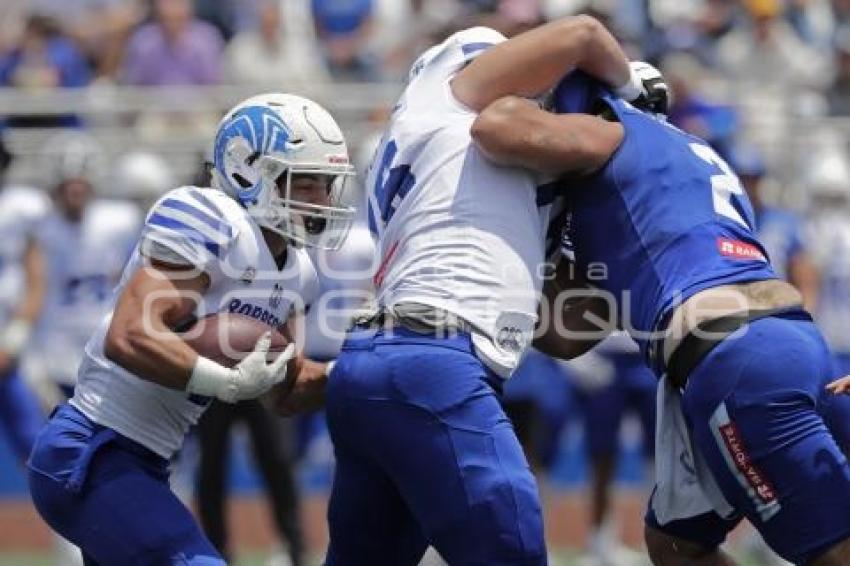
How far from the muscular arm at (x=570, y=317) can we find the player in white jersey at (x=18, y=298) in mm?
4070

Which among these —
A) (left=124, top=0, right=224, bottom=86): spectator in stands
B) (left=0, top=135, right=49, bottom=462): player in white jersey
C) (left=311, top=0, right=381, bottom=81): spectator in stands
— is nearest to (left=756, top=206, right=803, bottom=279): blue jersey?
(left=311, top=0, right=381, bottom=81): spectator in stands

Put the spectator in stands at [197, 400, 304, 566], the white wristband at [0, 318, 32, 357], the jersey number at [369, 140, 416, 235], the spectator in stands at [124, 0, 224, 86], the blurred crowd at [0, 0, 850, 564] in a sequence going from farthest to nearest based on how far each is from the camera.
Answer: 1. the spectator in stands at [124, 0, 224, 86]
2. the blurred crowd at [0, 0, 850, 564]
3. the white wristband at [0, 318, 32, 357]
4. the spectator in stands at [197, 400, 304, 566]
5. the jersey number at [369, 140, 416, 235]

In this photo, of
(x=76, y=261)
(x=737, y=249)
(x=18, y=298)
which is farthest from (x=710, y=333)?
(x=18, y=298)

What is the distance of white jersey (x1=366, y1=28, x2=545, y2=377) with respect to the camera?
5.15m

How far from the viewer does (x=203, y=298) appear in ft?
17.4

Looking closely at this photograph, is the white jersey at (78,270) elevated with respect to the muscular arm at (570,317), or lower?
lower

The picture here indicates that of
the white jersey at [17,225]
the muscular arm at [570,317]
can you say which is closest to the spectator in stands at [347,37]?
the white jersey at [17,225]

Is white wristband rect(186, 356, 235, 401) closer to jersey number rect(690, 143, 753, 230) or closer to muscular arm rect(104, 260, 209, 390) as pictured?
muscular arm rect(104, 260, 209, 390)

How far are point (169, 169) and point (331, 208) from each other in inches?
231

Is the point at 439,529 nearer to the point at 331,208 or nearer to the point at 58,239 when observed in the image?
the point at 331,208

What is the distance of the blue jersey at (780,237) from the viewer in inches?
381

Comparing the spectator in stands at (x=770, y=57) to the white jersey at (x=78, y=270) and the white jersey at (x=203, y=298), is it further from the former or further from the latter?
the white jersey at (x=203, y=298)

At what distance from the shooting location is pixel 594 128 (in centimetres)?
523

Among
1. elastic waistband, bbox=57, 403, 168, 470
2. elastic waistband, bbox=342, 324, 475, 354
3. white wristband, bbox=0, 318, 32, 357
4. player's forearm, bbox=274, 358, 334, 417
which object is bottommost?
white wristband, bbox=0, 318, 32, 357
